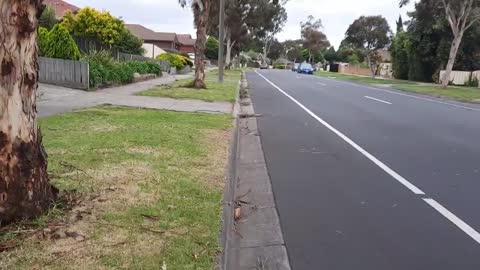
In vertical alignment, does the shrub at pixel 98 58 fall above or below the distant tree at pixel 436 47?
below

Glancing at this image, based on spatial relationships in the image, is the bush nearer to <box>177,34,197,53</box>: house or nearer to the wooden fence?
the wooden fence

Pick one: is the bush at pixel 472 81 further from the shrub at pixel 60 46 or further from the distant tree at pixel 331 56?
the distant tree at pixel 331 56

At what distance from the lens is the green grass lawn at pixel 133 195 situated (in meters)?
4.05

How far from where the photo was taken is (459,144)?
1080 cm

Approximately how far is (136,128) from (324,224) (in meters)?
5.57

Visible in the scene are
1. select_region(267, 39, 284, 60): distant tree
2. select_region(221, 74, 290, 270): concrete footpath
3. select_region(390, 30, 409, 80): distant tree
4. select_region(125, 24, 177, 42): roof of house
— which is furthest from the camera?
select_region(267, 39, 284, 60): distant tree

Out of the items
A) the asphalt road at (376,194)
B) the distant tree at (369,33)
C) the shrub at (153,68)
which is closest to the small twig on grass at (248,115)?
the asphalt road at (376,194)

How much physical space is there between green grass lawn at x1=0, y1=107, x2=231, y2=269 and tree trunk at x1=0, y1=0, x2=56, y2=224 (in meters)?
0.29

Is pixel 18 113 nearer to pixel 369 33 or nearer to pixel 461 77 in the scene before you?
pixel 461 77

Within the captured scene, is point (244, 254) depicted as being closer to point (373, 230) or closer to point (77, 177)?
point (373, 230)

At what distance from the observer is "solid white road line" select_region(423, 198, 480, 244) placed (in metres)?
5.34

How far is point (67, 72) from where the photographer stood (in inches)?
744

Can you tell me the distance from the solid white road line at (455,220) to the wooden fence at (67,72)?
1494 centimetres

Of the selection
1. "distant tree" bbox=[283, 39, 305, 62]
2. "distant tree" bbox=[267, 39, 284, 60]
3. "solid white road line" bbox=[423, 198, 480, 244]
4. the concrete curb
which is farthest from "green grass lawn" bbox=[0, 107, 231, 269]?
"distant tree" bbox=[283, 39, 305, 62]
